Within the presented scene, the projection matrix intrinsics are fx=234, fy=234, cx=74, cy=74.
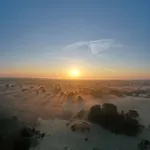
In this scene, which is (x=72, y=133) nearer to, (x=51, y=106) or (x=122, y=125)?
(x=122, y=125)

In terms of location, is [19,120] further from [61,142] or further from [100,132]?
[100,132]

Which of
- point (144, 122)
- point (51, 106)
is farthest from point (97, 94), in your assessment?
point (144, 122)

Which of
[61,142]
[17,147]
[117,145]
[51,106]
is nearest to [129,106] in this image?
[51,106]

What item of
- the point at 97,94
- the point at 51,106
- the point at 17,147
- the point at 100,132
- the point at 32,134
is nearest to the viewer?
the point at 17,147

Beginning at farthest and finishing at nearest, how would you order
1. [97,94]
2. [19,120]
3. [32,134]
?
[97,94] → [19,120] → [32,134]

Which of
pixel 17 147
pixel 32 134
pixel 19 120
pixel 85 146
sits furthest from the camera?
pixel 19 120

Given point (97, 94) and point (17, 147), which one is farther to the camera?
point (97, 94)
